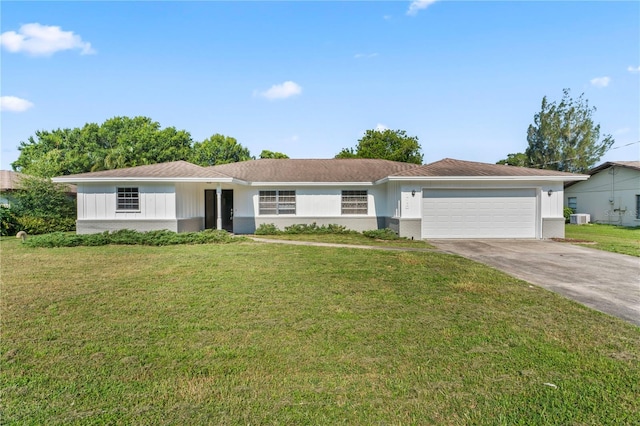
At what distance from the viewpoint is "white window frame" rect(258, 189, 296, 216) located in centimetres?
1786

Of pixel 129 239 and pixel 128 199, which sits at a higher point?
pixel 128 199

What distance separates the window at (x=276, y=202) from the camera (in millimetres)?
17875

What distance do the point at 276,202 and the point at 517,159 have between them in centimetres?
3644

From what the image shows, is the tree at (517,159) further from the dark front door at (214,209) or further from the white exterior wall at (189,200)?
the white exterior wall at (189,200)

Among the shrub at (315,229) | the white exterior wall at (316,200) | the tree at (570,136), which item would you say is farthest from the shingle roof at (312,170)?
the tree at (570,136)

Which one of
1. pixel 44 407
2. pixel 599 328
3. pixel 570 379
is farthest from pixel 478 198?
pixel 44 407

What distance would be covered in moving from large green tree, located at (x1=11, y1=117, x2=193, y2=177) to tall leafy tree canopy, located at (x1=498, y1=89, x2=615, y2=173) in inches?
1552

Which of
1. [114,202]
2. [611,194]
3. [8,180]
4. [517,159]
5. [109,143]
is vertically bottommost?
[114,202]

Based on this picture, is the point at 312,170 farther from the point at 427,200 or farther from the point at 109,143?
the point at 109,143

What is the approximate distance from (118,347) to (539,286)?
281 inches

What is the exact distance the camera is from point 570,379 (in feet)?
10.2

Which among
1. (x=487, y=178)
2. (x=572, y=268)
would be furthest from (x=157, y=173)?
(x=572, y=268)

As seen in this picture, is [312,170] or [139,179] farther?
[312,170]

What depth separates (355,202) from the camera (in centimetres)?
1795
